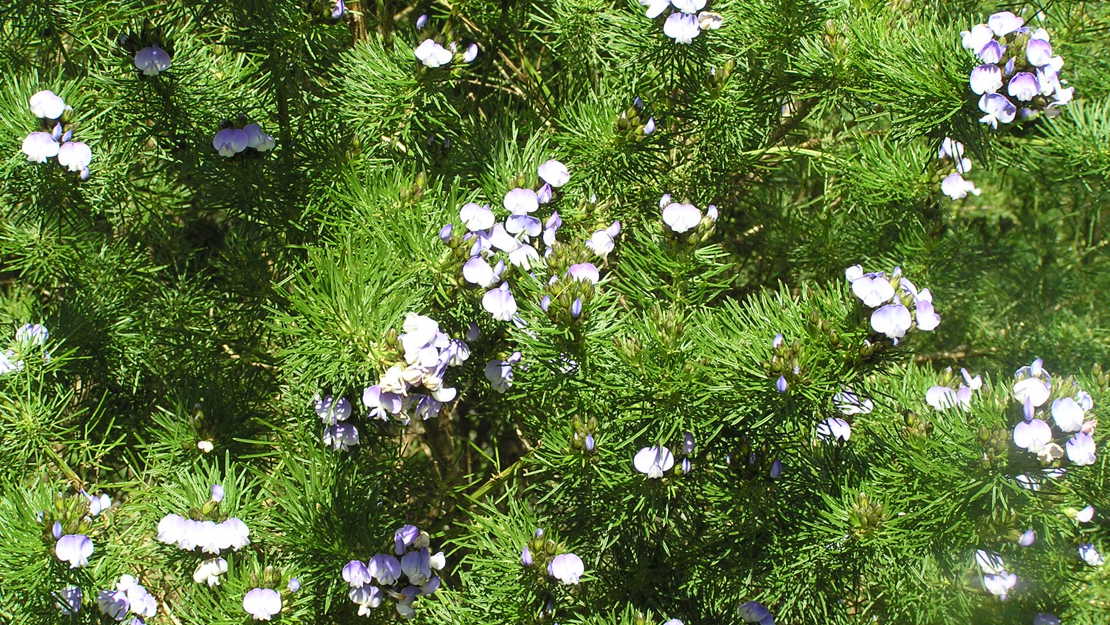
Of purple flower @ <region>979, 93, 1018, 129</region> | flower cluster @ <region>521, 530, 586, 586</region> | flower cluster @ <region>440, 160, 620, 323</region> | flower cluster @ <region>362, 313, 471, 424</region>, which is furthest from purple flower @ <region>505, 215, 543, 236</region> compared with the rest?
purple flower @ <region>979, 93, 1018, 129</region>

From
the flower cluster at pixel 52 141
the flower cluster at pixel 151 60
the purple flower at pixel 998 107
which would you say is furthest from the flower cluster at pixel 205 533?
the purple flower at pixel 998 107

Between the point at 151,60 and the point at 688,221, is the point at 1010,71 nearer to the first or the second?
the point at 688,221

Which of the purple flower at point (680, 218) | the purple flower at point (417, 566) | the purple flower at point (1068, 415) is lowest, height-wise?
the purple flower at point (417, 566)

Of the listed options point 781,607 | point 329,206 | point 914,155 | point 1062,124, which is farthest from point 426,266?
point 1062,124

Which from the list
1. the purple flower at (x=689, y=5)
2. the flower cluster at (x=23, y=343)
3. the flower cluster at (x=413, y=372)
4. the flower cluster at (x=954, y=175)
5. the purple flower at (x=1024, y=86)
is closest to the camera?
the flower cluster at (x=413, y=372)

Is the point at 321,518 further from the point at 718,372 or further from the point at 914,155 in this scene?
the point at 914,155

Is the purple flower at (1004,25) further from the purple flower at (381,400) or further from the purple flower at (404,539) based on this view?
the purple flower at (404,539)
